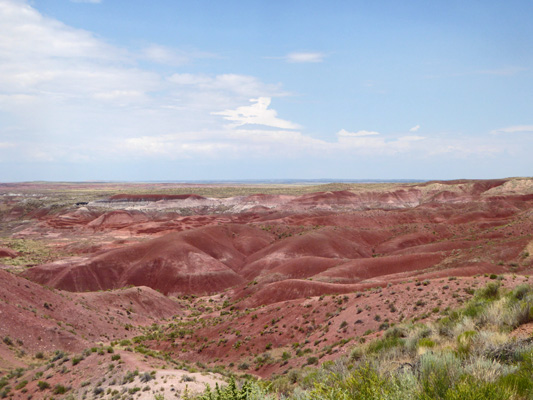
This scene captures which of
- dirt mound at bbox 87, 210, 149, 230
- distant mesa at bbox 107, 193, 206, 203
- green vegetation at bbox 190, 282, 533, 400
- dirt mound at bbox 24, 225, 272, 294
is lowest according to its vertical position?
dirt mound at bbox 24, 225, 272, 294

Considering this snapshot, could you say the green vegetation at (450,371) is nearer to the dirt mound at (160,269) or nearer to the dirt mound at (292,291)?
the dirt mound at (292,291)

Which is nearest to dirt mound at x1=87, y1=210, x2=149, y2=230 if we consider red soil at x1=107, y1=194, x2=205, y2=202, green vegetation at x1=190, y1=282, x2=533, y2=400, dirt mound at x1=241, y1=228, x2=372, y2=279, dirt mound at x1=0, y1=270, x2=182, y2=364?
red soil at x1=107, y1=194, x2=205, y2=202

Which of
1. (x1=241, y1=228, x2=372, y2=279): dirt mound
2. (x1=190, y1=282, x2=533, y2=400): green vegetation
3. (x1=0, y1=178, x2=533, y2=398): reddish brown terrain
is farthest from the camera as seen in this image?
(x1=241, y1=228, x2=372, y2=279): dirt mound

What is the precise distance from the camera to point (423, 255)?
1618 inches

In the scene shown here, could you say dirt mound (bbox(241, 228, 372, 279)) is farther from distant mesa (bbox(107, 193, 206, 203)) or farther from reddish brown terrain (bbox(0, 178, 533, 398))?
distant mesa (bbox(107, 193, 206, 203))

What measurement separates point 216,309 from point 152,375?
24361mm

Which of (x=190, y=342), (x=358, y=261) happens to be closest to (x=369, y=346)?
(x=190, y=342)

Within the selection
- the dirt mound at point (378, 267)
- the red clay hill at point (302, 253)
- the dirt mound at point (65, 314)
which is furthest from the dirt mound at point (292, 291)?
the dirt mound at point (65, 314)

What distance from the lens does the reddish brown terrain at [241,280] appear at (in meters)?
20.7

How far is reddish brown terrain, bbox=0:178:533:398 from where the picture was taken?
813 inches

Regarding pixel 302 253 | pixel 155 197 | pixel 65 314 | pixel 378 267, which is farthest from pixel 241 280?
pixel 155 197

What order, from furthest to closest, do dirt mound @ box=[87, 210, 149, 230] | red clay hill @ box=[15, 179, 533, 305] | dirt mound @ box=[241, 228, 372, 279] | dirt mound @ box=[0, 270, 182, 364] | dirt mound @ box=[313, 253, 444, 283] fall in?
dirt mound @ box=[87, 210, 149, 230], dirt mound @ box=[241, 228, 372, 279], dirt mound @ box=[313, 253, 444, 283], red clay hill @ box=[15, 179, 533, 305], dirt mound @ box=[0, 270, 182, 364]

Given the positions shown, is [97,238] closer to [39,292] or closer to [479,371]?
[39,292]

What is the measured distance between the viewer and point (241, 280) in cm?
5088
